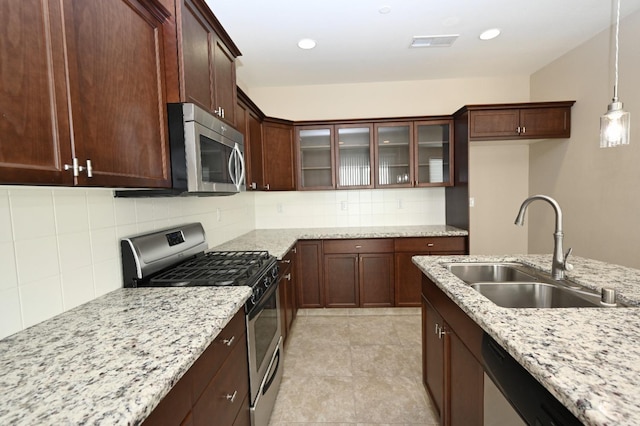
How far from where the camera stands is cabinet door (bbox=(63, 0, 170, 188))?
0.89 meters

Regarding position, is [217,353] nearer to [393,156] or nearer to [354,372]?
[354,372]

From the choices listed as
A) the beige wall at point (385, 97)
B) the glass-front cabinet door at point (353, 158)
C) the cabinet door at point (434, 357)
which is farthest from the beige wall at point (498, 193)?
the cabinet door at point (434, 357)

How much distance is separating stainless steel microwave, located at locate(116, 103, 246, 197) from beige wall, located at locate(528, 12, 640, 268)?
305 cm

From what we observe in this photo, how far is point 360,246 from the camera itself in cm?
316

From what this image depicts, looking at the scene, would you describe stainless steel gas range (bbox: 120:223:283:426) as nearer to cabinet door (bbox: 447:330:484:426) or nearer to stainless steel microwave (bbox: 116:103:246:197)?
stainless steel microwave (bbox: 116:103:246:197)

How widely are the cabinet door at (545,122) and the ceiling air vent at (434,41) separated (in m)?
1.08

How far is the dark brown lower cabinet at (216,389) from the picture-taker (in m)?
0.79

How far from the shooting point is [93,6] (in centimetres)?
96

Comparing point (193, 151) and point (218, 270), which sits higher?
point (193, 151)

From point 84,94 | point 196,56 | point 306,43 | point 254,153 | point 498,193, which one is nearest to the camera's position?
point 84,94

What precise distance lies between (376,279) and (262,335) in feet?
6.03

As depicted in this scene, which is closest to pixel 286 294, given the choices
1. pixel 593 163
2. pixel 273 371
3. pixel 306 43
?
pixel 273 371

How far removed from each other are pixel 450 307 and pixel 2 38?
172cm

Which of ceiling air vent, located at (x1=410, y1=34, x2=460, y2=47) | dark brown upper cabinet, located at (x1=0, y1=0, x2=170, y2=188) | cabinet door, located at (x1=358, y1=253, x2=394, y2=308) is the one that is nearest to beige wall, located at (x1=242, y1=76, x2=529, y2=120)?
ceiling air vent, located at (x1=410, y1=34, x2=460, y2=47)
